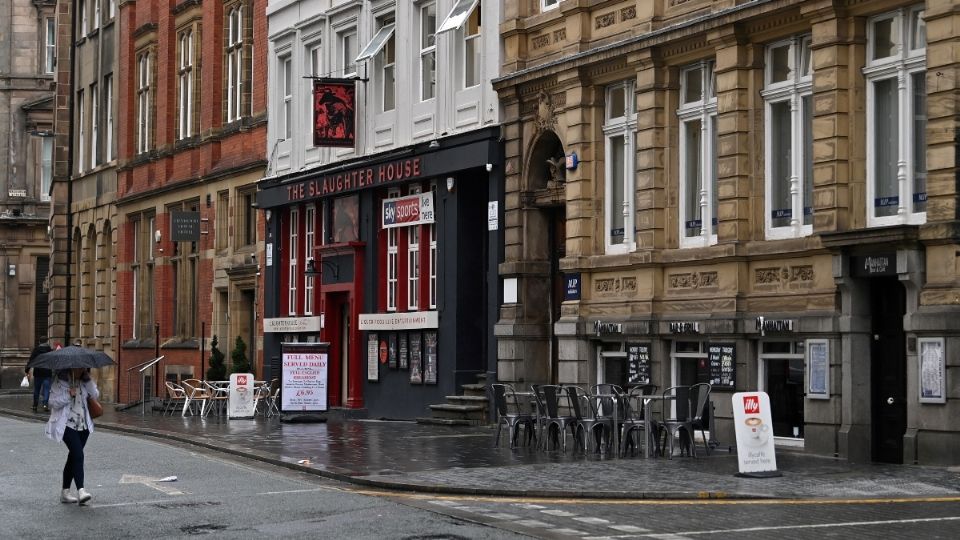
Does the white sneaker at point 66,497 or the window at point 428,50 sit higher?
the window at point 428,50

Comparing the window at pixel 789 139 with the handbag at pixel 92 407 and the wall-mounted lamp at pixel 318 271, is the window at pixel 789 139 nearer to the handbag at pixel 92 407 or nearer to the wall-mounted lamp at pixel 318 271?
the handbag at pixel 92 407

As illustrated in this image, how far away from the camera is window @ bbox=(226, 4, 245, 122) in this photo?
4331cm

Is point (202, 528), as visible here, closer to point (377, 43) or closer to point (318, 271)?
point (377, 43)

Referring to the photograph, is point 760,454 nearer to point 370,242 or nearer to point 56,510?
point 56,510

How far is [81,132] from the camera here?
58031mm

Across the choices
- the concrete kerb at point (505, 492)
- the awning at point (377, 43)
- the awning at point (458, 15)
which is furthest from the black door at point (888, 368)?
the awning at point (377, 43)

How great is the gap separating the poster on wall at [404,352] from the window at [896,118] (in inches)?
556

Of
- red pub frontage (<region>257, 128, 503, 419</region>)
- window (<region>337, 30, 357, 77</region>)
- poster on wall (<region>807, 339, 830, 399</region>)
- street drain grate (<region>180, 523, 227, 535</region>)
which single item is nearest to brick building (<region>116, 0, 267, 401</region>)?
red pub frontage (<region>257, 128, 503, 419</region>)

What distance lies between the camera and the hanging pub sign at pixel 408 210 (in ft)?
111

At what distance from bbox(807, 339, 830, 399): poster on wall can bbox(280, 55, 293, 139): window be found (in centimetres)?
1982

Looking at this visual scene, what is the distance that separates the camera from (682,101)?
26156 millimetres

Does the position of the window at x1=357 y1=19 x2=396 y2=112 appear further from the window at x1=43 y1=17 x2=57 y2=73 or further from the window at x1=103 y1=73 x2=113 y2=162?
the window at x1=43 y1=17 x2=57 y2=73

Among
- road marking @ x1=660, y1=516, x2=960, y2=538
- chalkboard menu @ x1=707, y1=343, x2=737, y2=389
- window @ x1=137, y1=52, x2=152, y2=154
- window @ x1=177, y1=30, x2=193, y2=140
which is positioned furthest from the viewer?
window @ x1=137, y1=52, x2=152, y2=154

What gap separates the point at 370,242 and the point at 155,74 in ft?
55.2
